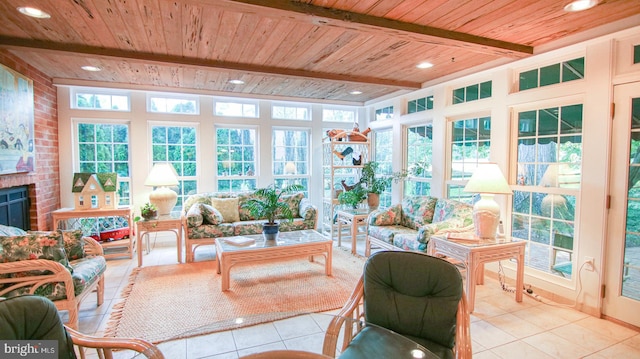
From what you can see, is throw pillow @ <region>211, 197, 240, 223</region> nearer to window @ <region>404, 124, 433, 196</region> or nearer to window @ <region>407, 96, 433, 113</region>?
window @ <region>404, 124, 433, 196</region>

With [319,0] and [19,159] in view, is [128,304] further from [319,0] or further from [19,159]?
[319,0]

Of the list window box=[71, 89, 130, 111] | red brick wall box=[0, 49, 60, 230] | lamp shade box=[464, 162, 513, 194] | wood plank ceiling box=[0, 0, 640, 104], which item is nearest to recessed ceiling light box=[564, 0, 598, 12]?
wood plank ceiling box=[0, 0, 640, 104]

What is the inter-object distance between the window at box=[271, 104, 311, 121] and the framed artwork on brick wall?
10.4 ft

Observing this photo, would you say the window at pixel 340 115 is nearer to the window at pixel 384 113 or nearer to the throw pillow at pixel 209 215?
the window at pixel 384 113

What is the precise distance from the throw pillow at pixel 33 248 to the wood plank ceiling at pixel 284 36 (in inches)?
63.7

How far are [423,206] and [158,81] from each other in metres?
3.87

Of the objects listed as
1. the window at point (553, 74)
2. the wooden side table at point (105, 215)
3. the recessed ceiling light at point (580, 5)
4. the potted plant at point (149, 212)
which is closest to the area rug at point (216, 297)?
the potted plant at point (149, 212)

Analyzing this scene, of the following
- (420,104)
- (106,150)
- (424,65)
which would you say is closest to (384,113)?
(420,104)

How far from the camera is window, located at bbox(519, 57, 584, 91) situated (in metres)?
2.96

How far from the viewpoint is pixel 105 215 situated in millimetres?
4207

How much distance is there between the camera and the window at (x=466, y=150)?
391 cm

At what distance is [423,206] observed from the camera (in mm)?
4152

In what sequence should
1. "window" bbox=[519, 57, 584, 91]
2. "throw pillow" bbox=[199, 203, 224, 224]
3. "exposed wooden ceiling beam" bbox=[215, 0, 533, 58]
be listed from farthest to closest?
"throw pillow" bbox=[199, 203, 224, 224] < "window" bbox=[519, 57, 584, 91] < "exposed wooden ceiling beam" bbox=[215, 0, 533, 58]

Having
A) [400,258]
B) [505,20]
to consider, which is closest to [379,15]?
[505,20]
